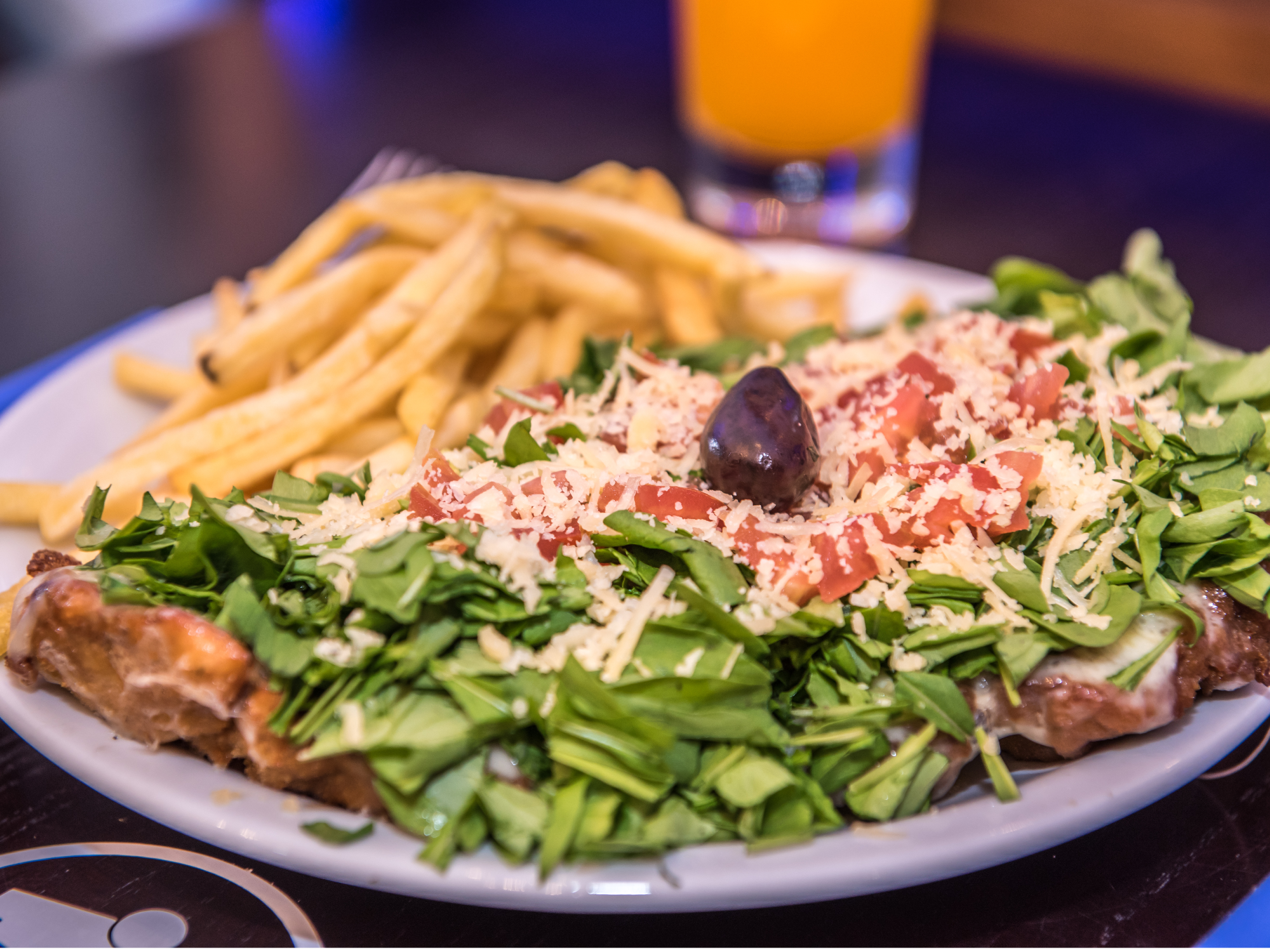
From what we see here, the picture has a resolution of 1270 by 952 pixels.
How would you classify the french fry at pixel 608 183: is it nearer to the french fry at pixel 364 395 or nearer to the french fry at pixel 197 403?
the french fry at pixel 364 395

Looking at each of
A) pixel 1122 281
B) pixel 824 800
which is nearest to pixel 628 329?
pixel 1122 281

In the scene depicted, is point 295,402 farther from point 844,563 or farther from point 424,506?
point 844,563

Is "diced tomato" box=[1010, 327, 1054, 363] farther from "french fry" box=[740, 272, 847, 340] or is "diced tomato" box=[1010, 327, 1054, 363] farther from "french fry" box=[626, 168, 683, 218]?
"french fry" box=[626, 168, 683, 218]

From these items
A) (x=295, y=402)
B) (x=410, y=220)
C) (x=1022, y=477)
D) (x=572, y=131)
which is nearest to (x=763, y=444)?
(x=1022, y=477)

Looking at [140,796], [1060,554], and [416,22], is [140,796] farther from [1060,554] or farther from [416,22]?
[416,22]

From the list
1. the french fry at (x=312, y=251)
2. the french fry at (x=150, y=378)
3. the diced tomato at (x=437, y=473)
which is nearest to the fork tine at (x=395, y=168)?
the french fry at (x=312, y=251)

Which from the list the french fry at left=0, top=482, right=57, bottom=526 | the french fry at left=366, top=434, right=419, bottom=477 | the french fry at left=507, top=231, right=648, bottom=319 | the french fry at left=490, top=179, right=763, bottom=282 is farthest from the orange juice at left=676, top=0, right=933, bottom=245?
the french fry at left=0, top=482, right=57, bottom=526
